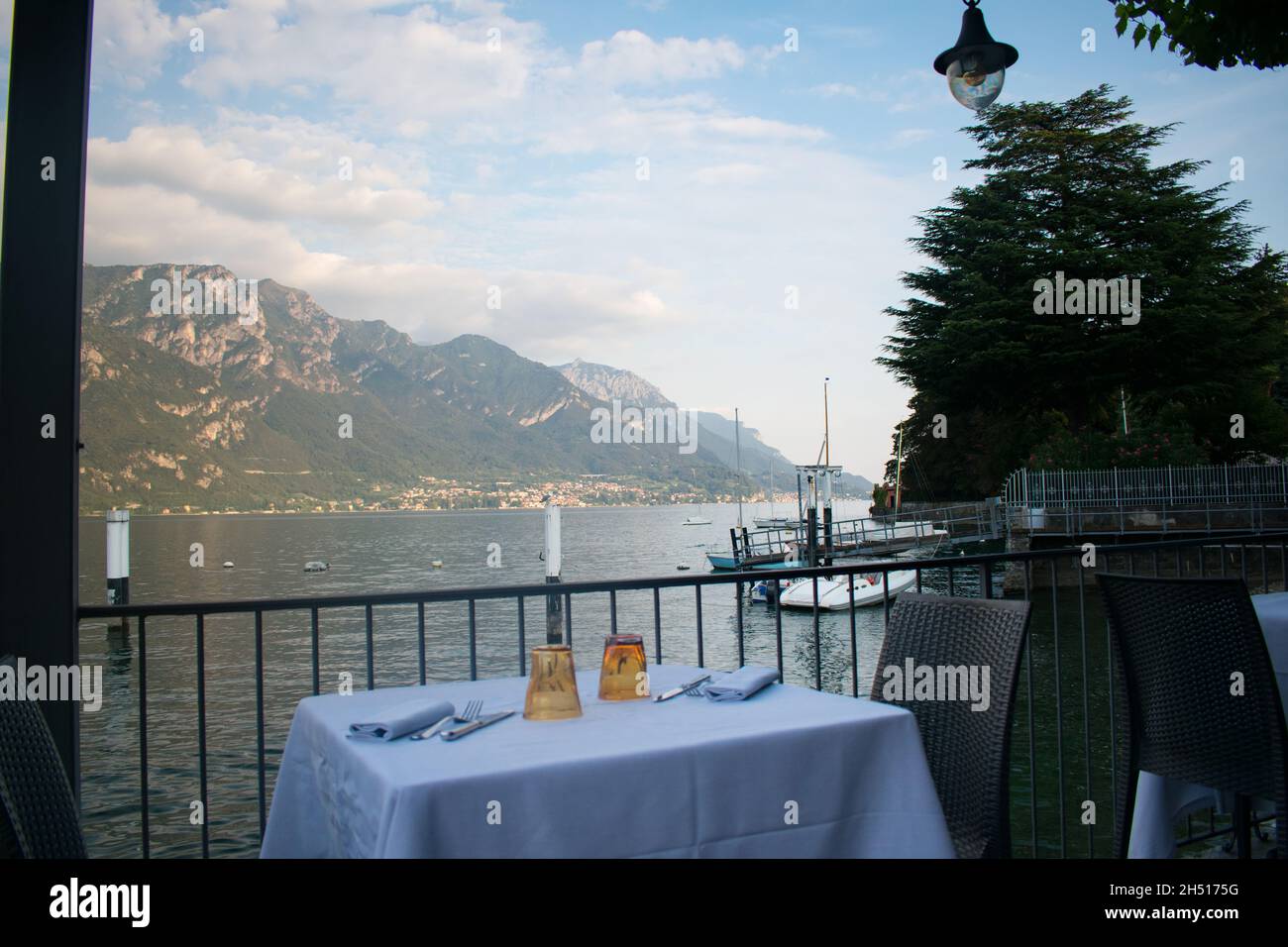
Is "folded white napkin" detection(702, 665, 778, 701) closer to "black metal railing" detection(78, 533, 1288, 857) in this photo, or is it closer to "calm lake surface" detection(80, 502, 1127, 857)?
"black metal railing" detection(78, 533, 1288, 857)

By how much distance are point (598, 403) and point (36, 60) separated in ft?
484

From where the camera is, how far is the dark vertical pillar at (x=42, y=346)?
8.77 ft

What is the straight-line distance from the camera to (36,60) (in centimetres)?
272

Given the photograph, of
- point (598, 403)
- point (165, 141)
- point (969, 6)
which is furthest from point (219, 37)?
point (598, 403)

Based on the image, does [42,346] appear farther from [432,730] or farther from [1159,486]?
[1159,486]

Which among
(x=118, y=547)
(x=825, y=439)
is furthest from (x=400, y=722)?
(x=825, y=439)

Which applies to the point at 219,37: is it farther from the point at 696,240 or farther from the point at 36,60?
the point at 36,60

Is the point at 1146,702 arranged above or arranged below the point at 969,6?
below

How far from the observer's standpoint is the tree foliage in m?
4.08

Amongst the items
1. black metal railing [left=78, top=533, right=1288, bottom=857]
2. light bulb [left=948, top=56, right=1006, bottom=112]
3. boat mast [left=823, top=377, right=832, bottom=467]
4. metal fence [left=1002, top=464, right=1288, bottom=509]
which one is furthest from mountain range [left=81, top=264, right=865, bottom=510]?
light bulb [left=948, top=56, right=1006, bottom=112]

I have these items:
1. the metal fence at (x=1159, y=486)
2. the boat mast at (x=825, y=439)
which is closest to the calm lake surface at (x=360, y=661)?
the metal fence at (x=1159, y=486)

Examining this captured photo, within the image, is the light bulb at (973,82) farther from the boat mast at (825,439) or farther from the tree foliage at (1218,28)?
the boat mast at (825,439)

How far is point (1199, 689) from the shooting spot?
2494 millimetres

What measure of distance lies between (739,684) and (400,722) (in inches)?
29.5
